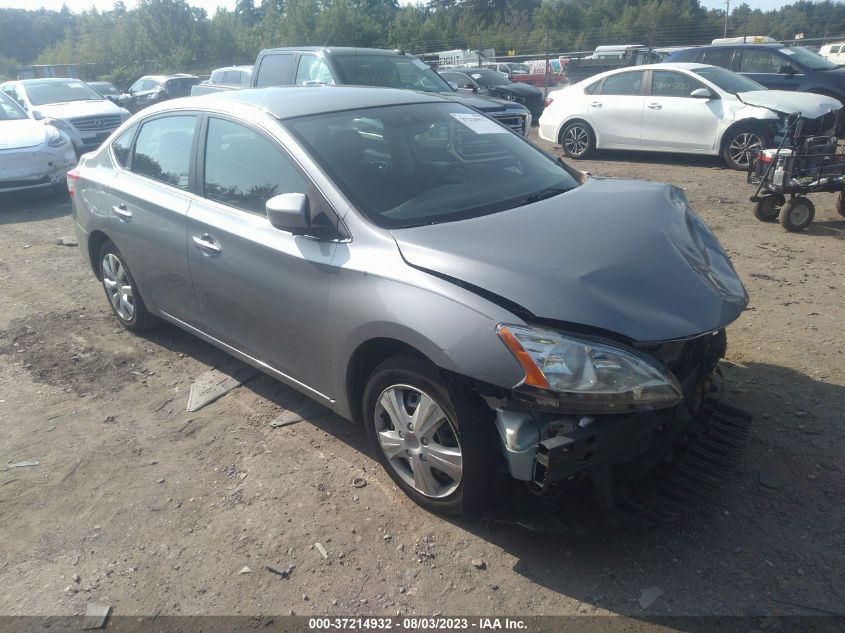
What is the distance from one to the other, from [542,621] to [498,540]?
481 millimetres

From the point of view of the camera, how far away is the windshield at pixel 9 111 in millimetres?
11141

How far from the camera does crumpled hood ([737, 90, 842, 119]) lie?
9.81 m

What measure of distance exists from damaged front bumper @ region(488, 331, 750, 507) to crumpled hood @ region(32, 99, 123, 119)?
14.0 meters

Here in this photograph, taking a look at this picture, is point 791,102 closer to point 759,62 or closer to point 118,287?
point 759,62

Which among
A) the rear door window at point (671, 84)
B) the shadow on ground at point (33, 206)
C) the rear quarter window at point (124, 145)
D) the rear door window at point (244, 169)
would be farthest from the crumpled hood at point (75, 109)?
the rear door window at point (244, 169)

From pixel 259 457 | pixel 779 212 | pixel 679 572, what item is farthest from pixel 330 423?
pixel 779 212

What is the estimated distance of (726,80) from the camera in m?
11.0

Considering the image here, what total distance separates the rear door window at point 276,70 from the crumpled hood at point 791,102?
6580mm

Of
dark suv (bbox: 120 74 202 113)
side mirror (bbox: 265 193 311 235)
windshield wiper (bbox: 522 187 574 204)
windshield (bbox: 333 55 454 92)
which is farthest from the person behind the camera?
dark suv (bbox: 120 74 202 113)

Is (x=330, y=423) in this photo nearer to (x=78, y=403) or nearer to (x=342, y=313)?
(x=342, y=313)

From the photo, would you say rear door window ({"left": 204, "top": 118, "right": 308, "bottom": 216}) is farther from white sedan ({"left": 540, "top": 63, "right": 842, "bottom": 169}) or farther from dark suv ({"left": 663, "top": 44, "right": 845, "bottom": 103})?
dark suv ({"left": 663, "top": 44, "right": 845, "bottom": 103})

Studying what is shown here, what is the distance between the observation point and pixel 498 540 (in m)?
3.10

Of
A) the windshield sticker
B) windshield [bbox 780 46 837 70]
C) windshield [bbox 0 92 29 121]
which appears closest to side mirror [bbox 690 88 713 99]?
windshield [bbox 780 46 837 70]

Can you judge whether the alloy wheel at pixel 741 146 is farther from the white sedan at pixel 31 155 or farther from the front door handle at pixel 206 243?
the white sedan at pixel 31 155
